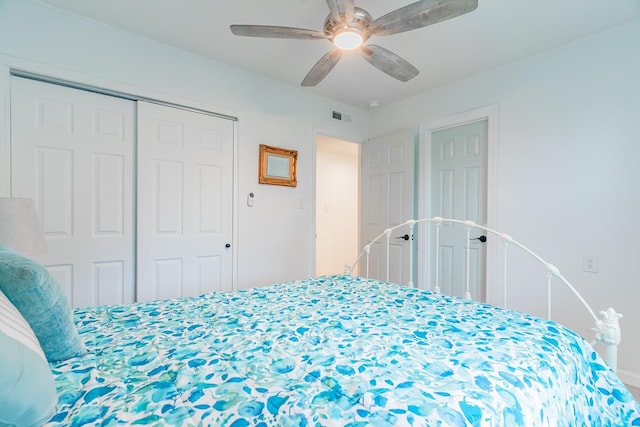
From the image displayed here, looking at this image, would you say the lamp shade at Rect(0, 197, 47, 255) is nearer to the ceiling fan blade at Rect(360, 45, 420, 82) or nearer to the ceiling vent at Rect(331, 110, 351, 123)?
the ceiling fan blade at Rect(360, 45, 420, 82)

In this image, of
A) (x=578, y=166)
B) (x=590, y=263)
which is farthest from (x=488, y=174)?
(x=590, y=263)

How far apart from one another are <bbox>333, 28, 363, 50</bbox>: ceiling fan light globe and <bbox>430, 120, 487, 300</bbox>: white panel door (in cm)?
170

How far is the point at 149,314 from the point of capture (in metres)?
1.35

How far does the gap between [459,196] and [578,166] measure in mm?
927

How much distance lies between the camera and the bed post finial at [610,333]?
1193mm

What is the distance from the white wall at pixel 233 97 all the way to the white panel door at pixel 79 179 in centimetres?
9

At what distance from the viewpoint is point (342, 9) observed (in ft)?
4.83

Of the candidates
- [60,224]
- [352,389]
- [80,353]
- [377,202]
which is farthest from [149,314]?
[377,202]

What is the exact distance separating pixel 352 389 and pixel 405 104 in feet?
10.7

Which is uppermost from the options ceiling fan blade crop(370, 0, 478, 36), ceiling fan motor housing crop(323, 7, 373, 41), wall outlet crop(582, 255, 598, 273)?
ceiling fan motor housing crop(323, 7, 373, 41)

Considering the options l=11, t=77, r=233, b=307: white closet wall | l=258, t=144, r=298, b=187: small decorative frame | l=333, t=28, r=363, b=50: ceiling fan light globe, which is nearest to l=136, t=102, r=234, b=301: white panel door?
l=11, t=77, r=233, b=307: white closet wall

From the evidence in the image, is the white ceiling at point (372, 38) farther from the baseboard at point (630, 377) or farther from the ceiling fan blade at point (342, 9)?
the baseboard at point (630, 377)

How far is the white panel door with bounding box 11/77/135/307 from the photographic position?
192cm

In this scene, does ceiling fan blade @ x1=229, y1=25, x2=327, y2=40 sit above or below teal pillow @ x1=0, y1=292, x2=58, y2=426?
above
